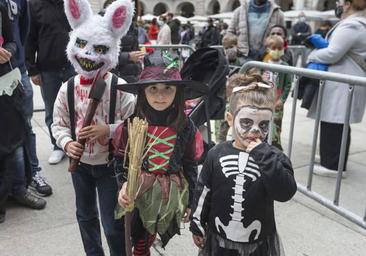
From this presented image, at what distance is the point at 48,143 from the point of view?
5133mm

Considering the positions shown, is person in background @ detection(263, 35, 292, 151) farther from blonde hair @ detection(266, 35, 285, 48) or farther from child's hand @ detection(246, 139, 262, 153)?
child's hand @ detection(246, 139, 262, 153)

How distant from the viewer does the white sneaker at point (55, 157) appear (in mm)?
4387

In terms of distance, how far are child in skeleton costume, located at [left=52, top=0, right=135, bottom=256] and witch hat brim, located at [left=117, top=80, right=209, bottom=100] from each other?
0.16 metres

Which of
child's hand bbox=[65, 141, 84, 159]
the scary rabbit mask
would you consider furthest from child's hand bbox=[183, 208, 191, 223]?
the scary rabbit mask

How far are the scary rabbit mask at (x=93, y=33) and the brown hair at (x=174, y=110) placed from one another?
285 mm

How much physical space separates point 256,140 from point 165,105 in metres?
0.53

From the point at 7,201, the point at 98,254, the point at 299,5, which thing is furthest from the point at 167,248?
the point at 299,5

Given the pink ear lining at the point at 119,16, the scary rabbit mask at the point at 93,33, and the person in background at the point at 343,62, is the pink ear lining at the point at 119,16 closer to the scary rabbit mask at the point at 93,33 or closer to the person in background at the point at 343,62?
the scary rabbit mask at the point at 93,33

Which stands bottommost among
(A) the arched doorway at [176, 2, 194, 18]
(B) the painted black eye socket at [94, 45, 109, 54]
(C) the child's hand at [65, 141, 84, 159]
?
(A) the arched doorway at [176, 2, 194, 18]

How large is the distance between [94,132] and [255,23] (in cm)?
338

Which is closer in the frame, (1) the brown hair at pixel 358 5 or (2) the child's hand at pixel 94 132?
(2) the child's hand at pixel 94 132

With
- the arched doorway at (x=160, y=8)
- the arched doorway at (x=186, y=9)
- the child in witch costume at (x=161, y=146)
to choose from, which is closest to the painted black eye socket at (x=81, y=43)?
the child in witch costume at (x=161, y=146)

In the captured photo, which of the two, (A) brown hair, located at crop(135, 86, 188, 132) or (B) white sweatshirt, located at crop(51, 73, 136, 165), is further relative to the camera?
(B) white sweatshirt, located at crop(51, 73, 136, 165)

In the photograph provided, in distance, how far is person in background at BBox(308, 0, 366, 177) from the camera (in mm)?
3805
